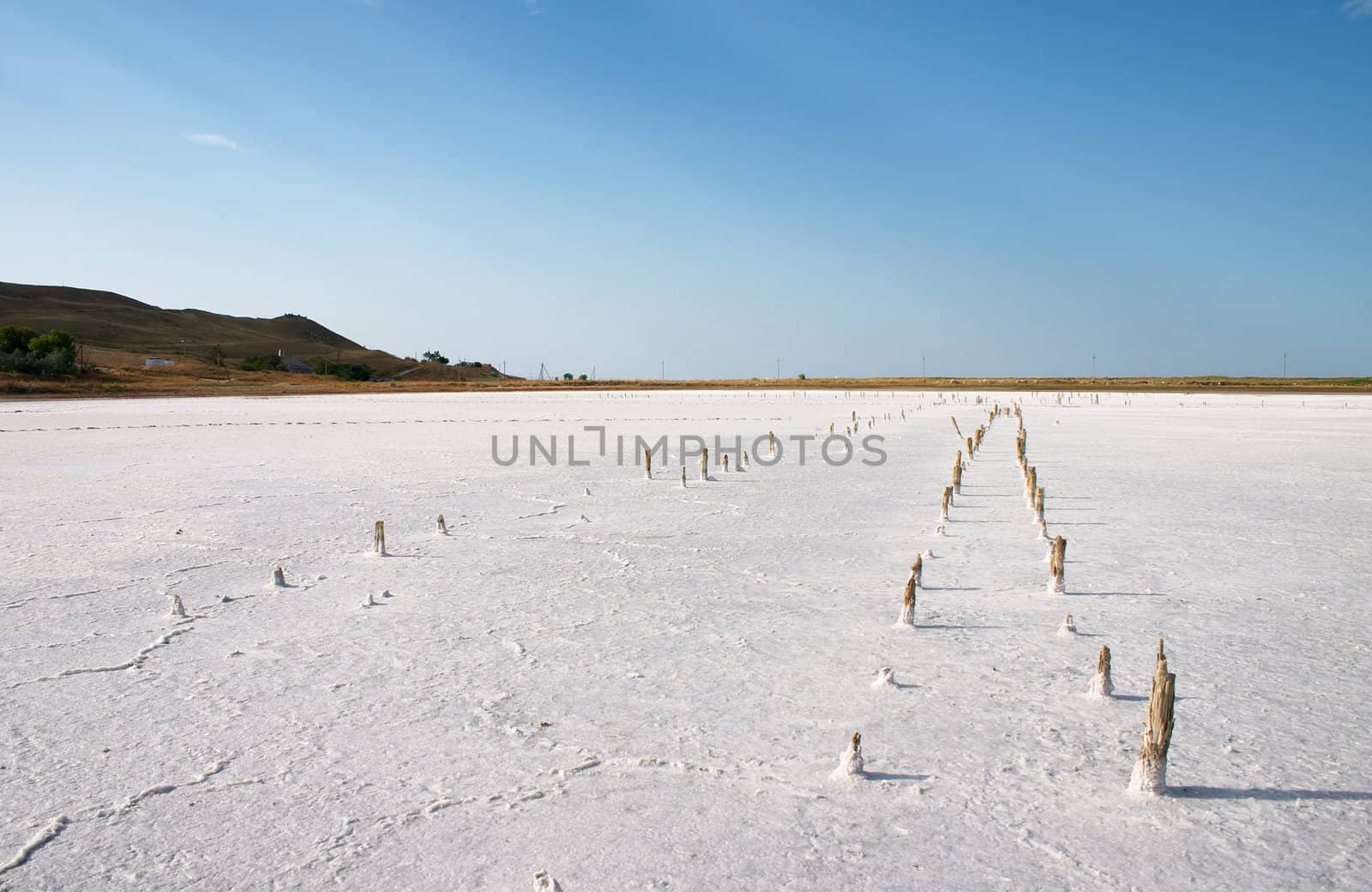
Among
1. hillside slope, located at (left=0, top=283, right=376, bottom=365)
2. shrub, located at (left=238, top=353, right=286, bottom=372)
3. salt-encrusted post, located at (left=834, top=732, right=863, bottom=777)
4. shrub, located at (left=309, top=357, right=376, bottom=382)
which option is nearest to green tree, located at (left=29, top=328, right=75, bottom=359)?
shrub, located at (left=238, top=353, right=286, bottom=372)

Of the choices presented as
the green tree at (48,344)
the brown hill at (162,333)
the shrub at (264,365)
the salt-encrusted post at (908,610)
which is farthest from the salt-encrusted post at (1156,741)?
the brown hill at (162,333)

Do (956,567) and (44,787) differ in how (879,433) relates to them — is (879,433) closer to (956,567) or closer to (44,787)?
(956,567)

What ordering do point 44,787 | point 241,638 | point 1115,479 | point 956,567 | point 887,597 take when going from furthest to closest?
1. point 1115,479
2. point 956,567
3. point 887,597
4. point 241,638
5. point 44,787

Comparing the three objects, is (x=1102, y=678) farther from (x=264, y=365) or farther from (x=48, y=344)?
(x=264, y=365)

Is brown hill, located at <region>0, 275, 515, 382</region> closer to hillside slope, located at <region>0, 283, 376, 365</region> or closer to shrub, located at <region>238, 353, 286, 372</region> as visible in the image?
hillside slope, located at <region>0, 283, 376, 365</region>

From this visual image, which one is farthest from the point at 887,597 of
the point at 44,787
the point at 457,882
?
the point at 44,787

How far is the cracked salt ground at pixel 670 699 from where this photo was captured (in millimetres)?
2557

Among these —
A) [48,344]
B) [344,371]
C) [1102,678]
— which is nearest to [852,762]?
[1102,678]

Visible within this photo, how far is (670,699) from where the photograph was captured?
3.66 metres

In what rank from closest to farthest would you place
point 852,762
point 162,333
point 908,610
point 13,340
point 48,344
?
point 852,762 < point 908,610 < point 48,344 < point 13,340 < point 162,333

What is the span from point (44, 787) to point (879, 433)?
16.7m

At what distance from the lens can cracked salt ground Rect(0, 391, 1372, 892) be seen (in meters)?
2.56

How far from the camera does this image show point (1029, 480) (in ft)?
28.5

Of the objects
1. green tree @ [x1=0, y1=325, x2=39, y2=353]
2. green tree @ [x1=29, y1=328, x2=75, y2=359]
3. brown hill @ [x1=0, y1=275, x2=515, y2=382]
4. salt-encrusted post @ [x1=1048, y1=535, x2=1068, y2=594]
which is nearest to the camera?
salt-encrusted post @ [x1=1048, y1=535, x2=1068, y2=594]
